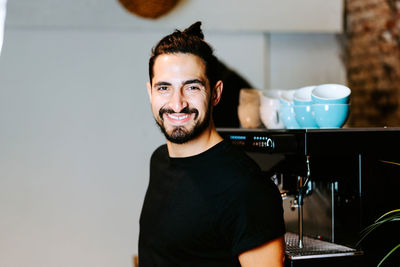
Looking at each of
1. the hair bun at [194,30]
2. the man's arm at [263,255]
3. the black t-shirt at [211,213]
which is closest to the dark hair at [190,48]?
the hair bun at [194,30]

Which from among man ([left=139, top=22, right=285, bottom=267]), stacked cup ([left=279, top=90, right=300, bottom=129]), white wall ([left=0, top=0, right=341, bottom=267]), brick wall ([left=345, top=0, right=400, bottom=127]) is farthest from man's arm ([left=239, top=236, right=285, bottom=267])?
brick wall ([left=345, top=0, right=400, bottom=127])

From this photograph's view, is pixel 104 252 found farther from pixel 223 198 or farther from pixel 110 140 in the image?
pixel 223 198

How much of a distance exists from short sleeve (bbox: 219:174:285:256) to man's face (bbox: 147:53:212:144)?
214 millimetres

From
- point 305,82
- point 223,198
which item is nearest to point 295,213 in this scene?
point 223,198

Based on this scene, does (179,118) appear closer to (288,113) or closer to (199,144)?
(199,144)

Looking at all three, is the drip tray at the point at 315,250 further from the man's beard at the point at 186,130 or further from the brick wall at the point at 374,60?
the brick wall at the point at 374,60

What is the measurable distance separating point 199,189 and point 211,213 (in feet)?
0.29

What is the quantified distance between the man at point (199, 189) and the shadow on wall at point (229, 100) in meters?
1.26

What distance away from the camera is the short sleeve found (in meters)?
1.26

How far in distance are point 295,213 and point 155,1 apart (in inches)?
57.2

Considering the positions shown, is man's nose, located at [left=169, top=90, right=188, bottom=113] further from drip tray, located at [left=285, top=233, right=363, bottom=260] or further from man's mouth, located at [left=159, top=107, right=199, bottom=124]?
drip tray, located at [left=285, top=233, right=363, bottom=260]

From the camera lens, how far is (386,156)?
1.70 metres

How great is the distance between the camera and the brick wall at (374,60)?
326 cm

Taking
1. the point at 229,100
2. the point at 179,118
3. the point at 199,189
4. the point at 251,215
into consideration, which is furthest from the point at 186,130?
the point at 229,100
